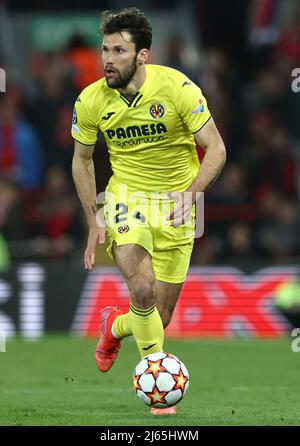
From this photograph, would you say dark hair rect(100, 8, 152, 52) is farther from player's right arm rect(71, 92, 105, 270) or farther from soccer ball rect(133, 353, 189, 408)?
soccer ball rect(133, 353, 189, 408)

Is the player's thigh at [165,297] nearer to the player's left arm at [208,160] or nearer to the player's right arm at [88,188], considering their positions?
the player's right arm at [88,188]

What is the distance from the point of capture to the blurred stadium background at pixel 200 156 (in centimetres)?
1440

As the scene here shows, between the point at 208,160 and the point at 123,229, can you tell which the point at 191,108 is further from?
the point at 123,229

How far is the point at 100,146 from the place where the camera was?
1603 centimetres

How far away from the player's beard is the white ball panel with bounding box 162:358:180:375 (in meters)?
1.82

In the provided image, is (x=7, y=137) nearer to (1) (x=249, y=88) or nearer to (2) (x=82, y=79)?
(2) (x=82, y=79)

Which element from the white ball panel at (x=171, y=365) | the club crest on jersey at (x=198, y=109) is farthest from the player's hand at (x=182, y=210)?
the white ball panel at (x=171, y=365)

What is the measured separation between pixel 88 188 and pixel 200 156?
19.4 ft

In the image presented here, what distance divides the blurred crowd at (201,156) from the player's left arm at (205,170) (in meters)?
6.27

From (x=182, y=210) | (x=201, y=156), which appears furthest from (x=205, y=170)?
(x=201, y=156)

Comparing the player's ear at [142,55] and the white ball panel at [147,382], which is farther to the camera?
the player's ear at [142,55]

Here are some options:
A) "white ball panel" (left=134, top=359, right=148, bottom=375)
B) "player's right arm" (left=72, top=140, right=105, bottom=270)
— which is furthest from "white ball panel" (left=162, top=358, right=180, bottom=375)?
"player's right arm" (left=72, top=140, right=105, bottom=270)

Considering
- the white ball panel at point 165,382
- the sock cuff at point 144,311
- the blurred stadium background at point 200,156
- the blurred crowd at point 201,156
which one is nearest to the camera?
the white ball panel at point 165,382

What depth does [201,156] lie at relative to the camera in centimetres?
1458
